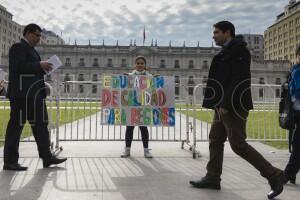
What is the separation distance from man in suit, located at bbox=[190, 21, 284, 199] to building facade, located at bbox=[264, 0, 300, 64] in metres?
94.9

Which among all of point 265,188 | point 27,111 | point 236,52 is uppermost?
point 236,52

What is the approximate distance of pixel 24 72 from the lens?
5273 millimetres

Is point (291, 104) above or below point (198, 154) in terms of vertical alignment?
above

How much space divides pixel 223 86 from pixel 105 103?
10.8 feet

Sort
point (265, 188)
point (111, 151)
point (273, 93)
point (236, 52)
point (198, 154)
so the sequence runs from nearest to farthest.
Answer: point (236, 52), point (265, 188), point (198, 154), point (111, 151), point (273, 93)

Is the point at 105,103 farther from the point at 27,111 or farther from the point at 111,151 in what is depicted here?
the point at 27,111

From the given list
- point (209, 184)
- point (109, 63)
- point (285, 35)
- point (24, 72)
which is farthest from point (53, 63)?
point (285, 35)

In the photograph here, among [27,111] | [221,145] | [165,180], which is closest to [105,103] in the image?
[27,111]

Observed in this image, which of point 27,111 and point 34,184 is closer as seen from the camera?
point 34,184

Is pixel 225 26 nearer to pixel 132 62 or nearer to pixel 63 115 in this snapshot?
pixel 63 115

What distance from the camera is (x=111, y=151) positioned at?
23.7 ft

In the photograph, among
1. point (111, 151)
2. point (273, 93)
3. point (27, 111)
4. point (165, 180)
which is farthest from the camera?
point (273, 93)

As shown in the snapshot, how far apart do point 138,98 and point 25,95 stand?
91.5 inches

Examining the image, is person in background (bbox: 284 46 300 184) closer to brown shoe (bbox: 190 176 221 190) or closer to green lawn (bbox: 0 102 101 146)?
brown shoe (bbox: 190 176 221 190)
